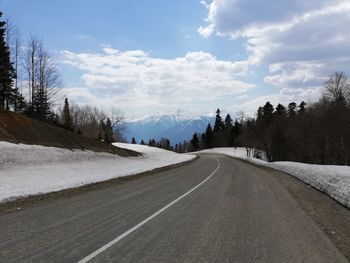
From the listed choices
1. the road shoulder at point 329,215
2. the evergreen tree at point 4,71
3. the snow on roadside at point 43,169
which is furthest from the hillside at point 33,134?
the road shoulder at point 329,215

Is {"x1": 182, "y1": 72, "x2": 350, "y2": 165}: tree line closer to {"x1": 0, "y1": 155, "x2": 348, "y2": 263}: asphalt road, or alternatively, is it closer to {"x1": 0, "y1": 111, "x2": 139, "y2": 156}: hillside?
{"x1": 0, "y1": 111, "x2": 139, "y2": 156}: hillside

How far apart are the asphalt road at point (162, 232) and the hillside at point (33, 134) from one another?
17.1m

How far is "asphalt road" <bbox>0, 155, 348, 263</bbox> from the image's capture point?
6391 millimetres

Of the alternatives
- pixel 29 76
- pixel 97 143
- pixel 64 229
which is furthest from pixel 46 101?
pixel 64 229

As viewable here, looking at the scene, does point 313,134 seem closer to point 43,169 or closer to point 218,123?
point 43,169

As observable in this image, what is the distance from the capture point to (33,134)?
3073 centimetres

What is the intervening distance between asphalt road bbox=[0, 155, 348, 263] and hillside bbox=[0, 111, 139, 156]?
17.1 meters

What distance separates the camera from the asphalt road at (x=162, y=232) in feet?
21.0

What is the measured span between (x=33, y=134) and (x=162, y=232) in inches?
994

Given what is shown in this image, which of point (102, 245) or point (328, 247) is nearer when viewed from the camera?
point (102, 245)

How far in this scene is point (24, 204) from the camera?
40.7ft

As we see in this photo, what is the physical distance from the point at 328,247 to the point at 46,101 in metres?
53.3

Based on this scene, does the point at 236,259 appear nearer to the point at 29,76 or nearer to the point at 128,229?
the point at 128,229

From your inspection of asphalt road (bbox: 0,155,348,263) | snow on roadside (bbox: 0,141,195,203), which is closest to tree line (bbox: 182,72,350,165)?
snow on roadside (bbox: 0,141,195,203)
